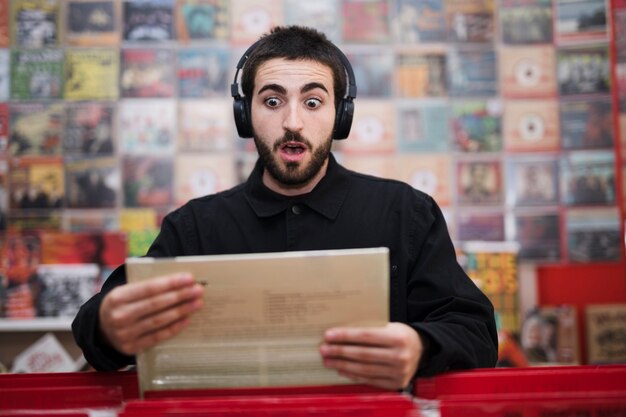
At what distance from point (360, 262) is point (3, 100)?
2530 millimetres

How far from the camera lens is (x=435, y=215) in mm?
1450

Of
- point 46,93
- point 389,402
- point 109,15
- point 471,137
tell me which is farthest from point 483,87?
point 389,402

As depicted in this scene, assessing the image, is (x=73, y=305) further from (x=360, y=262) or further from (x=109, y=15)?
(x=360, y=262)

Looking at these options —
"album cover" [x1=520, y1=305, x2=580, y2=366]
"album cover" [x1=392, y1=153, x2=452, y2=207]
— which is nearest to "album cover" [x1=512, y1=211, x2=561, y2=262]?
"album cover" [x1=520, y1=305, x2=580, y2=366]

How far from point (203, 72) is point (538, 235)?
5.85 ft

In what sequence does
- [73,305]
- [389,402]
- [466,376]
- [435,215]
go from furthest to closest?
1. [73,305]
2. [435,215]
3. [466,376]
4. [389,402]

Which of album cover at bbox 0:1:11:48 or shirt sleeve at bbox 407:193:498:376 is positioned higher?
album cover at bbox 0:1:11:48

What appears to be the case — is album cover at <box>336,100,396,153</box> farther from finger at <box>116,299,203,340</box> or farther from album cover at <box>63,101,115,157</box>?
finger at <box>116,299,203,340</box>

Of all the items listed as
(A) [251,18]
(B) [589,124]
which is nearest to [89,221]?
(A) [251,18]

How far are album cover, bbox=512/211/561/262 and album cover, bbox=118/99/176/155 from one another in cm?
176

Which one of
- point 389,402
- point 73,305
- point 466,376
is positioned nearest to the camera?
point 389,402

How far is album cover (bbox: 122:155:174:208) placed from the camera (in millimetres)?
2707

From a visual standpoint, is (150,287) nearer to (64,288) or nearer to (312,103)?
(312,103)

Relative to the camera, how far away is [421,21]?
2732mm
